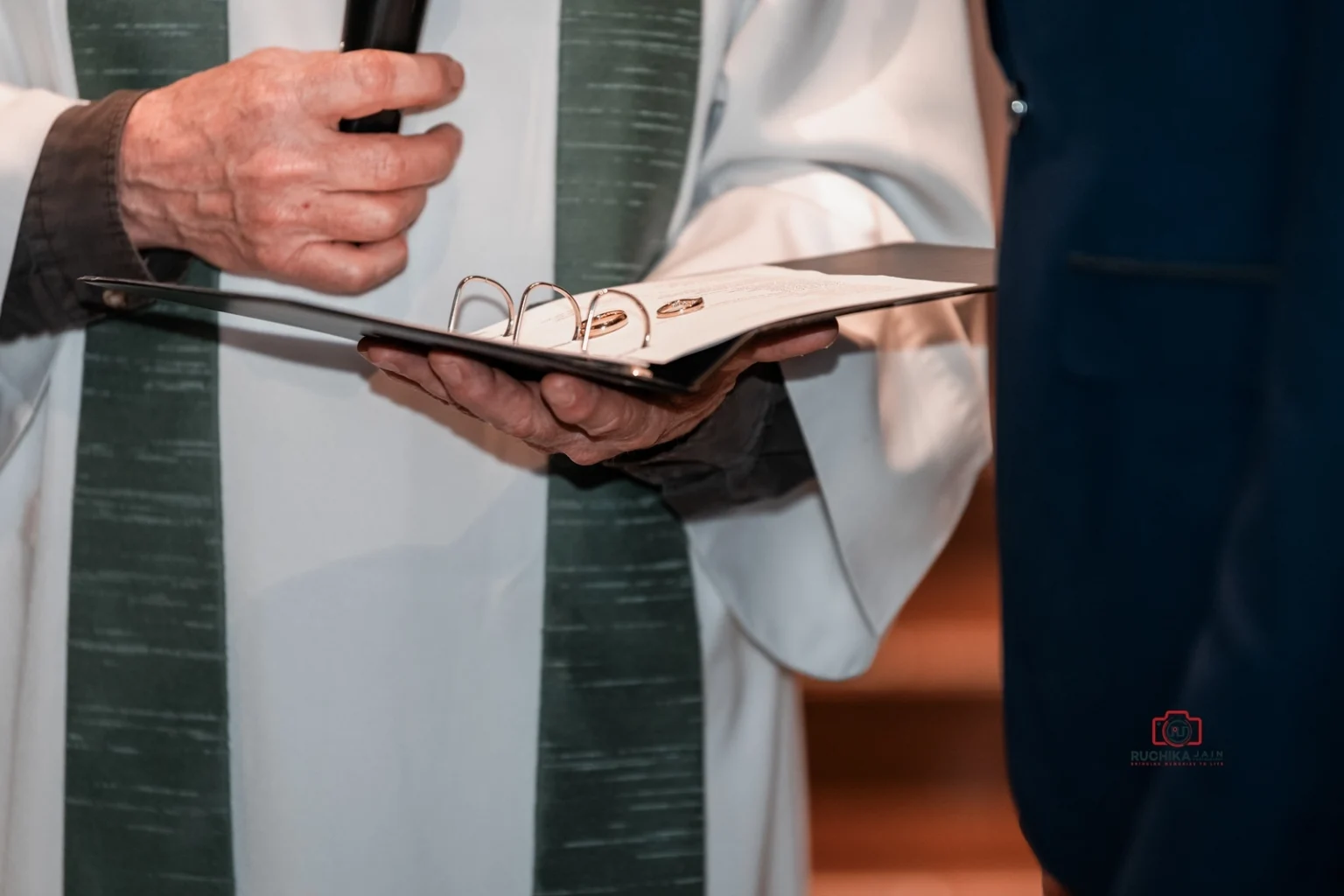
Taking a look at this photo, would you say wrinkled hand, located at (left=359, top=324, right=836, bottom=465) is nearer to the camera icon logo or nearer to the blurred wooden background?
the camera icon logo

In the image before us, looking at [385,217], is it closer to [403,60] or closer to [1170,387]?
[403,60]

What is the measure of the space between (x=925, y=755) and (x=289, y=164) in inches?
110

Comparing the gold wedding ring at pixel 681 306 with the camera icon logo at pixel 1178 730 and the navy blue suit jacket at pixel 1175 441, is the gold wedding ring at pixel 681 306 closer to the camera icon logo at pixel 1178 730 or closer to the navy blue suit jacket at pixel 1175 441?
the navy blue suit jacket at pixel 1175 441

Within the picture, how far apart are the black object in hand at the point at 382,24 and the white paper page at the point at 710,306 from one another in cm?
25

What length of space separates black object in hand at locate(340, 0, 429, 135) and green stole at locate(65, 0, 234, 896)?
261 millimetres

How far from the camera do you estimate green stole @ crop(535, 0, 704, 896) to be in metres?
1.17

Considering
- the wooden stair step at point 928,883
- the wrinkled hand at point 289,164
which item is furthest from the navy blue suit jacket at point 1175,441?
the wooden stair step at point 928,883

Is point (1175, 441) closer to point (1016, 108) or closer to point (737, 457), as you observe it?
point (1016, 108)

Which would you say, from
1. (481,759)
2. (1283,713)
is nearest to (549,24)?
(481,759)

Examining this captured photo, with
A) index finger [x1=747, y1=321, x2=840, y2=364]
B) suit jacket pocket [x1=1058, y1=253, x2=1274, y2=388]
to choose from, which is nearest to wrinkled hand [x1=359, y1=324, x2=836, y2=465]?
index finger [x1=747, y1=321, x2=840, y2=364]

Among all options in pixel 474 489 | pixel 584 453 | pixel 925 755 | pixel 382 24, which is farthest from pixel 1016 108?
pixel 925 755

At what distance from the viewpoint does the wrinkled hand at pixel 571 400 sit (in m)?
0.82

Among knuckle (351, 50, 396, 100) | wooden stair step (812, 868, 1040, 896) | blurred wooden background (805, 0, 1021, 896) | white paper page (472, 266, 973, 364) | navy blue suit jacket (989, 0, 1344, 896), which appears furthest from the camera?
blurred wooden background (805, 0, 1021, 896)

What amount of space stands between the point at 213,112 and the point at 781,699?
0.81m
